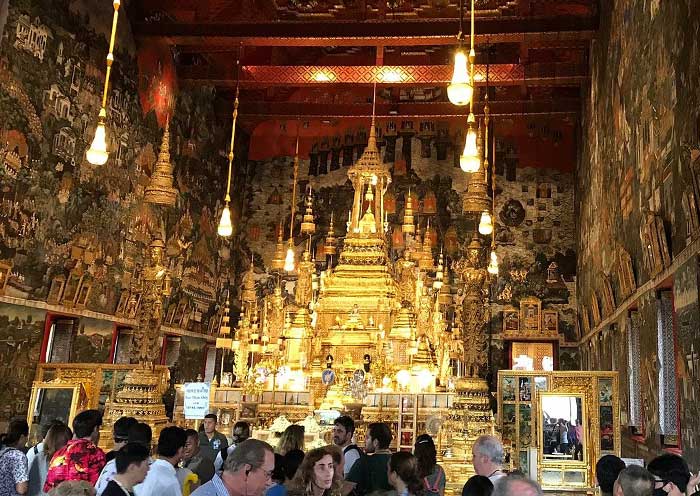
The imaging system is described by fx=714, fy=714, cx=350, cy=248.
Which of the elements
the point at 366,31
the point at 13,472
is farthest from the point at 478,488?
the point at 366,31

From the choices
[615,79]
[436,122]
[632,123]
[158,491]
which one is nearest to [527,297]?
[436,122]

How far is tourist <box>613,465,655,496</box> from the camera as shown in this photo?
10.5 feet

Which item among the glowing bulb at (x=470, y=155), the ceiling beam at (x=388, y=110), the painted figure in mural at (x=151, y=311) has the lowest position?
the painted figure in mural at (x=151, y=311)

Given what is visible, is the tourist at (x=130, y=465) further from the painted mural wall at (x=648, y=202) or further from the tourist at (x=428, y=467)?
the painted mural wall at (x=648, y=202)

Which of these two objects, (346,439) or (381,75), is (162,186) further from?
(381,75)

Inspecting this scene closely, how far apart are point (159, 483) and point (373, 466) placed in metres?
1.56

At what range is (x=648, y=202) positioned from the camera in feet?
30.8

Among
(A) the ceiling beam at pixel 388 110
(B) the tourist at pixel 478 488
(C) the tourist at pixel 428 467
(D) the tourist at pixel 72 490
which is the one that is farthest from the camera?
(A) the ceiling beam at pixel 388 110

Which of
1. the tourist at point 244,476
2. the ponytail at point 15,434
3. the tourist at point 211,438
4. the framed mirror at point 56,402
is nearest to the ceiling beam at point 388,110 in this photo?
the framed mirror at point 56,402

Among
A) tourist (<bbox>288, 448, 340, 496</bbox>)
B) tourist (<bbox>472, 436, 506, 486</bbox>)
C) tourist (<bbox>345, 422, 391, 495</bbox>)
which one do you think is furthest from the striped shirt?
tourist (<bbox>345, 422, 391, 495</bbox>)

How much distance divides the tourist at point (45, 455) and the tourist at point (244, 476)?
221cm

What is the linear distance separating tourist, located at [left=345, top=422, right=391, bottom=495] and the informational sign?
10.8 ft

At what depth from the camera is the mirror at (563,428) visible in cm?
925

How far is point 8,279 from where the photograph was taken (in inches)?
456
